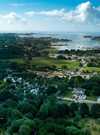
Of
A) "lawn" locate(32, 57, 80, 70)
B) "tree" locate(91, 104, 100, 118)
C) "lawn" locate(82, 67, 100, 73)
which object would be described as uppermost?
"lawn" locate(32, 57, 80, 70)

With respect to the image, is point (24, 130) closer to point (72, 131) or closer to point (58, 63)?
point (72, 131)

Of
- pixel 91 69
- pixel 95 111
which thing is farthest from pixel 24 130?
pixel 91 69

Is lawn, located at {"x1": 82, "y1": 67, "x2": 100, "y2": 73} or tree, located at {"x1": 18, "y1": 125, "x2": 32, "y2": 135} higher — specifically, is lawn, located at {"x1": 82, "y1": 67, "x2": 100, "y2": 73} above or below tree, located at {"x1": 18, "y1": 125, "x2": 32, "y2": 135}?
above

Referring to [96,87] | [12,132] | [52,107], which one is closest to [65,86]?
[96,87]

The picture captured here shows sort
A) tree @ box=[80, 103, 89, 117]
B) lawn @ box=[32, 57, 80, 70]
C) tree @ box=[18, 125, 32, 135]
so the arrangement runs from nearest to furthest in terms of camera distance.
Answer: tree @ box=[18, 125, 32, 135] < tree @ box=[80, 103, 89, 117] < lawn @ box=[32, 57, 80, 70]

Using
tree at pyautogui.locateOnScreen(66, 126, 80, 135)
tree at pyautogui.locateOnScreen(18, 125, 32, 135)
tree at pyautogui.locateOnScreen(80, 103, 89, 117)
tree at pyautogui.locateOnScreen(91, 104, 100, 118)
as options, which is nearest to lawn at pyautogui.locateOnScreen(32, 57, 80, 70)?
tree at pyautogui.locateOnScreen(91, 104, 100, 118)

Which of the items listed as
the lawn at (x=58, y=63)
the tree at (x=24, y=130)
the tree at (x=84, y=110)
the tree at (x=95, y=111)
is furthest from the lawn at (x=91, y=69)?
the tree at (x=24, y=130)

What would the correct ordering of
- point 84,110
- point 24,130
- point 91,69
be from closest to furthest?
1. point 24,130
2. point 84,110
3. point 91,69

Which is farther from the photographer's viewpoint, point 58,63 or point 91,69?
point 58,63

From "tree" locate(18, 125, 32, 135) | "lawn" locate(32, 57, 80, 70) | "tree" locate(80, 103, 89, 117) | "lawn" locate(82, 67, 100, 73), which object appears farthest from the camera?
"lawn" locate(32, 57, 80, 70)

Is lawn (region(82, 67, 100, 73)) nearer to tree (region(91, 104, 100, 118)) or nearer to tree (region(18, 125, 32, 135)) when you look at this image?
tree (region(91, 104, 100, 118))

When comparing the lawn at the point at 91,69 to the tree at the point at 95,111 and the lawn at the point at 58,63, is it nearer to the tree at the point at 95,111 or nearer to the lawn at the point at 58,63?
the lawn at the point at 58,63
